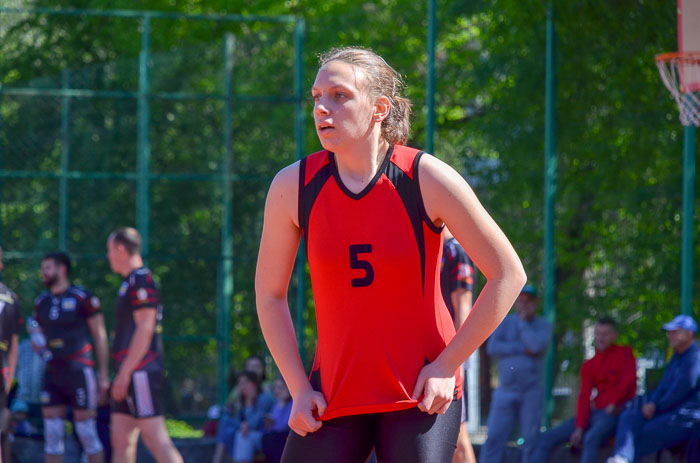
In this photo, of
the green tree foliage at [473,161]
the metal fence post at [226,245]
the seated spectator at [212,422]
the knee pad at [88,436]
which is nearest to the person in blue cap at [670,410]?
the green tree foliage at [473,161]

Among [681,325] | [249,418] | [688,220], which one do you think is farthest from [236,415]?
[688,220]

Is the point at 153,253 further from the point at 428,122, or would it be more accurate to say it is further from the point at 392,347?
the point at 392,347

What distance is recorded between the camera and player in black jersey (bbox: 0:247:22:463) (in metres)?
6.95

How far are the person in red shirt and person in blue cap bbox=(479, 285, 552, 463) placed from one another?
213 mm

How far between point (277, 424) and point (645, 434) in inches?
137

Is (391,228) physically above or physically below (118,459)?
above

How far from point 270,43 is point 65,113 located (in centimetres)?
258

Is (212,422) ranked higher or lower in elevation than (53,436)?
lower

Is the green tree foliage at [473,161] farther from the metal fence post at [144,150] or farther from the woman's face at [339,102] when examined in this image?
the woman's face at [339,102]

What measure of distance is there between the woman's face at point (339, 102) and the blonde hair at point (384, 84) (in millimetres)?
38

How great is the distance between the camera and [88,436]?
9.80m

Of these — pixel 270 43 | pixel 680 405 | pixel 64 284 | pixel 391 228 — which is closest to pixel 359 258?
pixel 391 228

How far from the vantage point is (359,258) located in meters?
3.20

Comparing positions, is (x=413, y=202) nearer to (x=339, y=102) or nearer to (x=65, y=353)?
(x=339, y=102)
